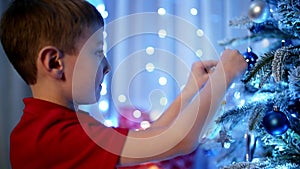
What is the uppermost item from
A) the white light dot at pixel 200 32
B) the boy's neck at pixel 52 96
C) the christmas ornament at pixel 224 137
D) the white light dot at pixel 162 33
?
the white light dot at pixel 200 32

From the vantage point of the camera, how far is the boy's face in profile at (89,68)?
0.75 m

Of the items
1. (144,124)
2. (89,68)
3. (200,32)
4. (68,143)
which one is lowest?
(144,124)

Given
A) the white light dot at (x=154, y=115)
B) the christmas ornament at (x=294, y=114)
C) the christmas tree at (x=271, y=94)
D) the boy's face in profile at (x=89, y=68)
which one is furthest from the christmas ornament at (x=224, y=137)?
the boy's face in profile at (x=89, y=68)

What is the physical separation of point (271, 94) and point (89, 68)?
21.8 inches

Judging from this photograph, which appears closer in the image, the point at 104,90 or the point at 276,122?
the point at 276,122

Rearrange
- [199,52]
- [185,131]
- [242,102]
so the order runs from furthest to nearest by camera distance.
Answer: [199,52] → [242,102] → [185,131]

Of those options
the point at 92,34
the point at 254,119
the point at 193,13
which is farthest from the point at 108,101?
the point at 92,34

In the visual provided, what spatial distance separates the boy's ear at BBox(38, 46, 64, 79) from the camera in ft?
2.46

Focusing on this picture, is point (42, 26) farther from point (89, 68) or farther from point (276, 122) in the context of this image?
point (276, 122)

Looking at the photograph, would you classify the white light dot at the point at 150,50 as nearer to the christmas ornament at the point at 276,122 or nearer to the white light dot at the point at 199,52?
the white light dot at the point at 199,52

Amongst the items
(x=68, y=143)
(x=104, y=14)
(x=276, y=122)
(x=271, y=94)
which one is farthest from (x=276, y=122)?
(x=104, y=14)

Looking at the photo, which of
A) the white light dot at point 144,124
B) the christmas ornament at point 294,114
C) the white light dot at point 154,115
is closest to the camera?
the christmas ornament at point 294,114

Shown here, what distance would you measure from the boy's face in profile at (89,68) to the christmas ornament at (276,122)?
0.41 m

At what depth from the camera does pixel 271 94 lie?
112cm
